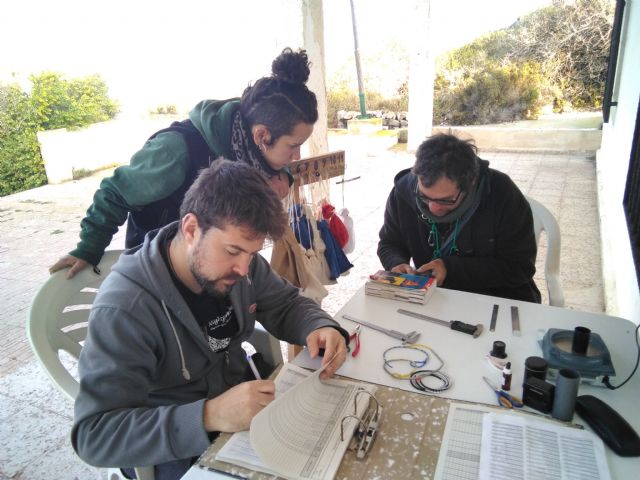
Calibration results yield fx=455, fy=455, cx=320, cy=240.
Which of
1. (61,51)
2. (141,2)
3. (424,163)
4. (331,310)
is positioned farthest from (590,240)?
(61,51)

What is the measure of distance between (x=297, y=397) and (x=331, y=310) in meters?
2.09

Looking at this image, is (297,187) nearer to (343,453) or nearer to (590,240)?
(343,453)

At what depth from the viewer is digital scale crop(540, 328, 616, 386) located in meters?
1.13

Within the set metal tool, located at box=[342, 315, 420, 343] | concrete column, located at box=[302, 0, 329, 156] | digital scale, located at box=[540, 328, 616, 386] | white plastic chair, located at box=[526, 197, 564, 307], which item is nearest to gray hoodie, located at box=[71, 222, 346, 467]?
metal tool, located at box=[342, 315, 420, 343]

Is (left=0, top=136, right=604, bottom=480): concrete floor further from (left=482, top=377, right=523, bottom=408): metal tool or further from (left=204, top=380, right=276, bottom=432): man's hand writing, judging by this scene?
(left=482, top=377, right=523, bottom=408): metal tool

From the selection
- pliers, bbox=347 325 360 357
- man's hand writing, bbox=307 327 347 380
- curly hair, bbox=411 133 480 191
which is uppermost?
curly hair, bbox=411 133 480 191

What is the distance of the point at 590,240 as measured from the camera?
13.9 ft

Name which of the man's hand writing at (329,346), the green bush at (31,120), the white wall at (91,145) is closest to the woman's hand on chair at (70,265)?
the man's hand writing at (329,346)

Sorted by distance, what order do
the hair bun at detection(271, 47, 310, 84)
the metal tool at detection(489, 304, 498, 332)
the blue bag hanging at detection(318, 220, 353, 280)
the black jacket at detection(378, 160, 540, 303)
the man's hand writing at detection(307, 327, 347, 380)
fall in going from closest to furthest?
the man's hand writing at detection(307, 327, 347, 380)
the metal tool at detection(489, 304, 498, 332)
the hair bun at detection(271, 47, 310, 84)
the black jacket at detection(378, 160, 540, 303)
the blue bag hanging at detection(318, 220, 353, 280)

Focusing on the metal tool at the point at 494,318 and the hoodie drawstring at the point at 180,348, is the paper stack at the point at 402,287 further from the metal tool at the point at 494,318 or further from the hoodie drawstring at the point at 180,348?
→ the hoodie drawstring at the point at 180,348

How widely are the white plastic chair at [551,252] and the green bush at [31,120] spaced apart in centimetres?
768

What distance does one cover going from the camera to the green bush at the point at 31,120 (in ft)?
23.3

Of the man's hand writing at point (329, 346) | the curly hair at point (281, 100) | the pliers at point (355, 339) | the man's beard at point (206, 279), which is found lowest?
the pliers at point (355, 339)

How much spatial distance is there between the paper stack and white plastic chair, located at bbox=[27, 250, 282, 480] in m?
0.42
